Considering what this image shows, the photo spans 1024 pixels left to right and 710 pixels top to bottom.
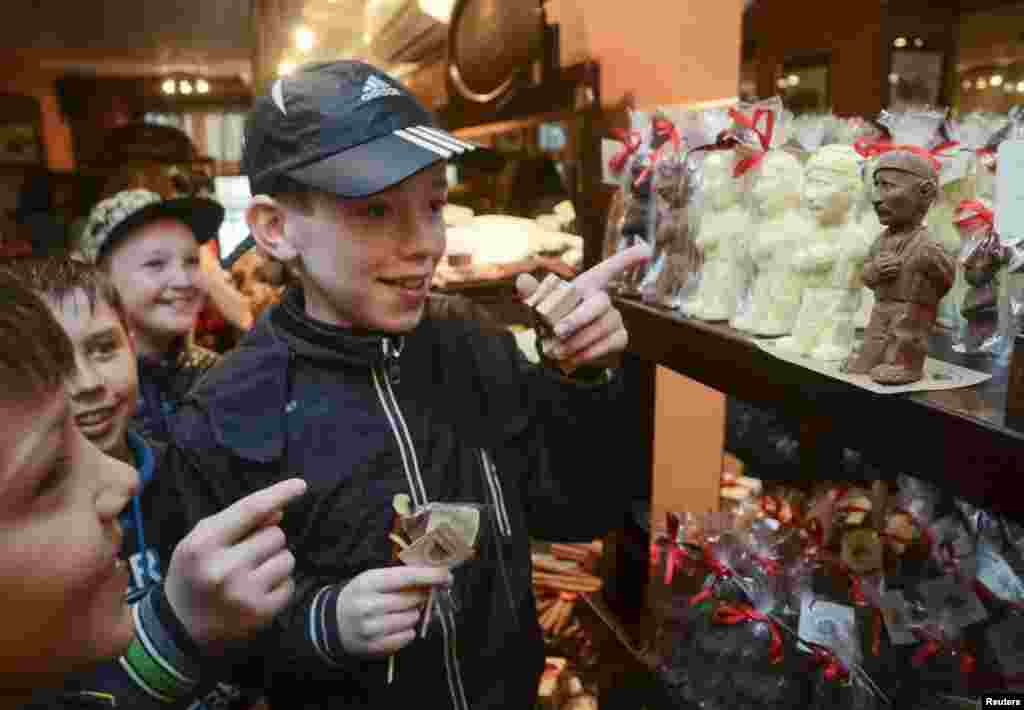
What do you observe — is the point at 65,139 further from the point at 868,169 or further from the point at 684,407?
the point at 868,169

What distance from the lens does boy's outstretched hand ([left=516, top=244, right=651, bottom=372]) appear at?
93 cm

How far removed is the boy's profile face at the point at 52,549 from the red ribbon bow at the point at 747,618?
33.2 inches

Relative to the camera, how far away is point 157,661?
778 mm

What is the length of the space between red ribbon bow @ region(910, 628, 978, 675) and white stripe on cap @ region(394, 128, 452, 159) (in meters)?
0.90

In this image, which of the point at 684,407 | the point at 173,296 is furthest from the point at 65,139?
the point at 684,407

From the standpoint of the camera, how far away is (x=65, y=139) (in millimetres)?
7156

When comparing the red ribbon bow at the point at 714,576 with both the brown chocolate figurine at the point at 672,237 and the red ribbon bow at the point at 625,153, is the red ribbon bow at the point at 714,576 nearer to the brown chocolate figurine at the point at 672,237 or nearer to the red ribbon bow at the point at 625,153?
the brown chocolate figurine at the point at 672,237

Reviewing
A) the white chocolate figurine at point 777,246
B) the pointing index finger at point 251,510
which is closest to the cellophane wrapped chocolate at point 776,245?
the white chocolate figurine at point 777,246

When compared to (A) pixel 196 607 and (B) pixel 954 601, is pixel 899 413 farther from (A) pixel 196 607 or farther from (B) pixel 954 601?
(A) pixel 196 607

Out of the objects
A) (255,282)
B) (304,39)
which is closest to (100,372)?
(255,282)

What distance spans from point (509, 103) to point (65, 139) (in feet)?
23.2

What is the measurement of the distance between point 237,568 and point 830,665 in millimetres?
778

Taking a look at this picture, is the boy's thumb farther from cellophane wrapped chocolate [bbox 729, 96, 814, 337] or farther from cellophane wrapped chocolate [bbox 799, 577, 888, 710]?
cellophane wrapped chocolate [bbox 799, 577, 888, 710]

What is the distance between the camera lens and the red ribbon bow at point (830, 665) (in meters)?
0.98
